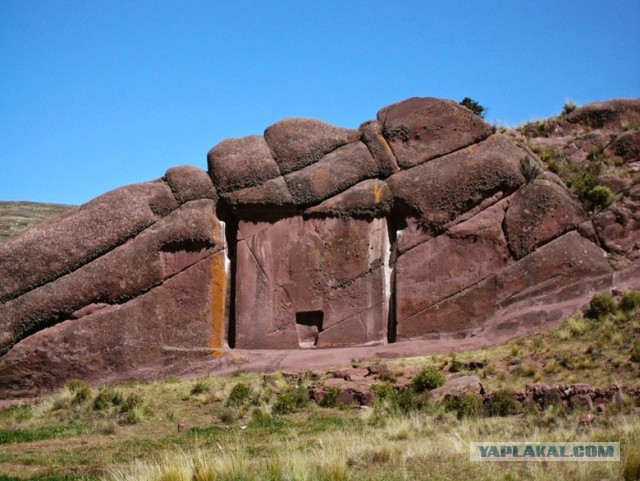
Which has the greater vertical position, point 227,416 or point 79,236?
point 79,236

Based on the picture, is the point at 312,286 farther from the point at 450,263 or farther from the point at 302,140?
the point at 302,140

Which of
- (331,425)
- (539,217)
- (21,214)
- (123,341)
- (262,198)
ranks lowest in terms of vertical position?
(331,425)

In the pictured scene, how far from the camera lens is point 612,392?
16.9 m

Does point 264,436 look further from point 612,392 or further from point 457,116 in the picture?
point 457,116

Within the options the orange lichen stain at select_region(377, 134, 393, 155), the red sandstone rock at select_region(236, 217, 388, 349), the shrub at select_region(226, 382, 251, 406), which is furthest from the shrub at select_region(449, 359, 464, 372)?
the orange lichen stain at select_region(377, 134, 393, 155)

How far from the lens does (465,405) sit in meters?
17.6

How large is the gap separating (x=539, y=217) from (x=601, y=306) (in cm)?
457

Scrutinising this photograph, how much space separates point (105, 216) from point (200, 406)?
27.8 feet

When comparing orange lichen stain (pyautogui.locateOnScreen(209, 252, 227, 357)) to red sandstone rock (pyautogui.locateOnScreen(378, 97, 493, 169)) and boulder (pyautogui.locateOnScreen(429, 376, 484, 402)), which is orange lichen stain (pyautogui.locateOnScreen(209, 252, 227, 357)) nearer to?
red sandstone rock (pyautogui.locateOnScreen(378, 97, 493, 169))

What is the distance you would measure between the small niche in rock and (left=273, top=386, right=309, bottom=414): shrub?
555cm

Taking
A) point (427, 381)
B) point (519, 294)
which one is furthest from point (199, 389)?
point (519, 294)

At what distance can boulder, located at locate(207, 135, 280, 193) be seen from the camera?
2708cm

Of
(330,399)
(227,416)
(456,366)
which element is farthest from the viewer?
(456,366)

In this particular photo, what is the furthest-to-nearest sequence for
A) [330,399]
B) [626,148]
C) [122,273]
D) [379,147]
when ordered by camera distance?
[626,148] < [379,147] < [122,273] < [330,399]
